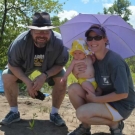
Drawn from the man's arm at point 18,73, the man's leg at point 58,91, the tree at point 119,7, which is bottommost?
the man's leg at point 58,91

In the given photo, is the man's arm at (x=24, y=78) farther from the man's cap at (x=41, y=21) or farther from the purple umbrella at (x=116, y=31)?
the purple umbrella at (x=116, y=31)

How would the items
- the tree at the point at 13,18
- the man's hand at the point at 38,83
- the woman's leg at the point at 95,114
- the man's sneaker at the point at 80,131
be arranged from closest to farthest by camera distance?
the woman's leg at the point at 95,114 → the man's sneaker at the point at 80,131 → the man's hand at the point at 38,83 → the tree at the point at 13,18

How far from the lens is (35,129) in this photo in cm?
395

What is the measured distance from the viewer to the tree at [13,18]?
12.3 meters

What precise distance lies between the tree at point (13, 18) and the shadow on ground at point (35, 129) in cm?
840

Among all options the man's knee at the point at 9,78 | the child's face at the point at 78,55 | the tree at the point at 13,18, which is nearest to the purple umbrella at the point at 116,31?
the child's face at the point at 78,55

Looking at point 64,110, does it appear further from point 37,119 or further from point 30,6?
point 30,6

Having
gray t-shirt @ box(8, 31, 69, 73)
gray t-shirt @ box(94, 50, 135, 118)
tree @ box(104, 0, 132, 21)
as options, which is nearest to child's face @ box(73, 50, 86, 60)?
gray t-shirt @ box(94, 50, 135, 118)

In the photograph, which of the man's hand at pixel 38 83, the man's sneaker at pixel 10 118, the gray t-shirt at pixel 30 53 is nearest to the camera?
the man's hand at pixel 38 83

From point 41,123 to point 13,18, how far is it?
29.3 ft

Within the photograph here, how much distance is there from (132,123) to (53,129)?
1167 mm

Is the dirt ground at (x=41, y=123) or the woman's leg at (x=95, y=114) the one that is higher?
the woman's leg at (x=95, y=114)

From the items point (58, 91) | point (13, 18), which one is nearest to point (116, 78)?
point (58, 91)

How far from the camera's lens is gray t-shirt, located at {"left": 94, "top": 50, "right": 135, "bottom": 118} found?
324 centimetres
